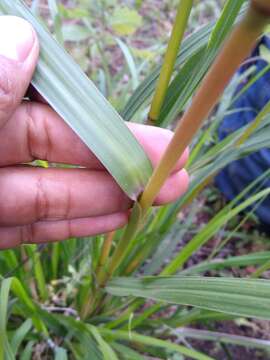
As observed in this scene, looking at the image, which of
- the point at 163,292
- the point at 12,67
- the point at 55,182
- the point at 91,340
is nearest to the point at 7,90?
the point at 12,67

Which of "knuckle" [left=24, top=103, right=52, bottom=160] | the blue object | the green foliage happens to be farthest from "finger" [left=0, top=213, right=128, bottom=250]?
the blue object

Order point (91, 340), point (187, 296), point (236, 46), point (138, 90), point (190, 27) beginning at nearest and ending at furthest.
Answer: point (236, 46) < point (187, 296) < point (138, 90) < point (91, 340) < point (190, 27)

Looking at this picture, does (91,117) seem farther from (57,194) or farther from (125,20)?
(125,20)

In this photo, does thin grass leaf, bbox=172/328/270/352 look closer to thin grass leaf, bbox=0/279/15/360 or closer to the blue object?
thin grass leaf, bbox=0/279/15/360

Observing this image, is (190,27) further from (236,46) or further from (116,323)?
(236,46)

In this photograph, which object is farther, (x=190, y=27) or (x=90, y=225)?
(x=190, y=27)
